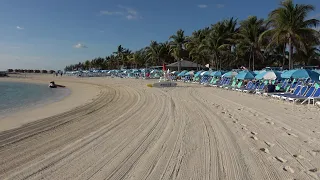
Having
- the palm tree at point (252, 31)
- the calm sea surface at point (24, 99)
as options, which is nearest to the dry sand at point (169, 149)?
the calm sea surface at point (24, 99)

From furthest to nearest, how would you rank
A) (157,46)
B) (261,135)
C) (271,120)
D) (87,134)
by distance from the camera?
(157,46)
(271,120)
(87,134)
(261,135)

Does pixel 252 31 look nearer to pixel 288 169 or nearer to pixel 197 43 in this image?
pixel 197 43

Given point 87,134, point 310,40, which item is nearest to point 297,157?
point 87,134

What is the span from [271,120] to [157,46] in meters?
51.4

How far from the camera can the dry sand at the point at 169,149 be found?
4.09m

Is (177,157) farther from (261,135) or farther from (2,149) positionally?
(2,149)

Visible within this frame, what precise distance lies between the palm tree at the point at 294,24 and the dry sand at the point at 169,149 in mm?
16296

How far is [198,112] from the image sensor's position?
31.7 ft

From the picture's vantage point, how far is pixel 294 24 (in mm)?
22578

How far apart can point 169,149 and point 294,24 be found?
21469 mm

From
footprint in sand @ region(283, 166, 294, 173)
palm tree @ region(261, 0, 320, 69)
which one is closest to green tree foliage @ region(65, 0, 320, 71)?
palm tree @ region(261, 0, 320, 69)

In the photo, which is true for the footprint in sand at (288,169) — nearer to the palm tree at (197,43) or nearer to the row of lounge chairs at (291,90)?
the row of lounge chairs at (291,90)

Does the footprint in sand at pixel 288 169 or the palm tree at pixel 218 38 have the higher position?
the palm tree at pixel 218 38

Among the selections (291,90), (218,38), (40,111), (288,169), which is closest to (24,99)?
(40,111)
